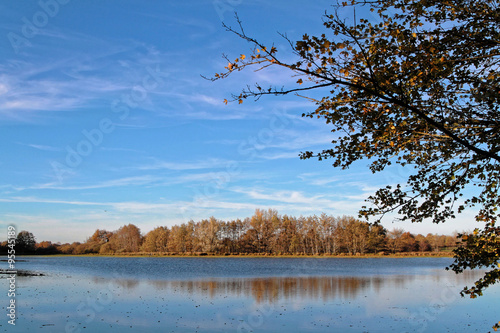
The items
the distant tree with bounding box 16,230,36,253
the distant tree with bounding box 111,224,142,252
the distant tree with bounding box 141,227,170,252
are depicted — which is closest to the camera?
the distant tree with bounding box 16,230,36,253

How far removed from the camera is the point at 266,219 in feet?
393

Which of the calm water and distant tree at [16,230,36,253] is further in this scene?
distant tree at [16,230,36,253]

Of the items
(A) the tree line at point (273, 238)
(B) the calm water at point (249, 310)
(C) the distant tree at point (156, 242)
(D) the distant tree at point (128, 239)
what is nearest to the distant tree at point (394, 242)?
(A) the tree line at point (273, 238)

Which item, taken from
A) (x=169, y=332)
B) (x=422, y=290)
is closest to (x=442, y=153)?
(x=169, y=332)

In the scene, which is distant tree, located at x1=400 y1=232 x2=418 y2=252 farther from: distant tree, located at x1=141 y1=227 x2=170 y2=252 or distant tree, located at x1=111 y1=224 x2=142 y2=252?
distant tree, located at x1=111 y1=224 x2=142 y2=252

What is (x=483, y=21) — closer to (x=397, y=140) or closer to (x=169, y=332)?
(x=397, y=140)

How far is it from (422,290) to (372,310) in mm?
11261

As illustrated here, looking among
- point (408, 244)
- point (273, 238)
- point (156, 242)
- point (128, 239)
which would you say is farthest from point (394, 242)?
point (128, 239)

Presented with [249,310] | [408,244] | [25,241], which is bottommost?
[408,244]

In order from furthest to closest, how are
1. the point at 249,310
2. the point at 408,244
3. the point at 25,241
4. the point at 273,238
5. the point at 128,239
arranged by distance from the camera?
the point at 128,239
the point at 408,244
the point at 273,238
the point at 25,241
the point at 249,310

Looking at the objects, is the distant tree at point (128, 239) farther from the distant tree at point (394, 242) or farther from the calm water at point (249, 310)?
the calm water at point (249, 310)

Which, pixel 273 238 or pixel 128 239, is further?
pixel 128 239

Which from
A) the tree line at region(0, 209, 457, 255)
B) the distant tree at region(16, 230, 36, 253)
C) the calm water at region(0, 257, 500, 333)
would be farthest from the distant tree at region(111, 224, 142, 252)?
the calm water at region(0, 257, 500, 333)

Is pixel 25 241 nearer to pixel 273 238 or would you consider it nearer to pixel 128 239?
pixel 128 239
